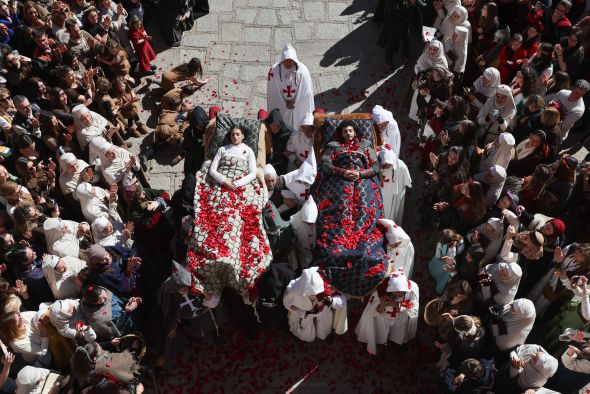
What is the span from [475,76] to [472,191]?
3668mm

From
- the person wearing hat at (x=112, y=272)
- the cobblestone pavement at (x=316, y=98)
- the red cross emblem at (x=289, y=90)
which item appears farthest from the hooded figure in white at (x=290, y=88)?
the person wearing hat at (x=112, y=272)

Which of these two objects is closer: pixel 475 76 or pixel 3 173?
pixel 3 173

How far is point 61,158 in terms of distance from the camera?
26.2 ft

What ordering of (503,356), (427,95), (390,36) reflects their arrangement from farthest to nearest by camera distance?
1. (390,36)
2. (427,95)
3. (503,356)

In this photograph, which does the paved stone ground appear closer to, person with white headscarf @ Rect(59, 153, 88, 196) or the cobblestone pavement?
the cobblestone pavement

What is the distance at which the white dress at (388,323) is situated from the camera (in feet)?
23.1

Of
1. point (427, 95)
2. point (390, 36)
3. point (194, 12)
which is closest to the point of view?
point (427, 95)

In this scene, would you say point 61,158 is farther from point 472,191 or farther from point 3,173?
point 472,191

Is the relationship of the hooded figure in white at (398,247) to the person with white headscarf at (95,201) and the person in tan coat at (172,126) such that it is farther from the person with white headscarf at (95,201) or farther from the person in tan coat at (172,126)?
the person in tan coat at (172,126)

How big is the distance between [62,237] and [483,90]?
6.60m

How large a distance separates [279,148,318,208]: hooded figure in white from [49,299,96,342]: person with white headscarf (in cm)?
323

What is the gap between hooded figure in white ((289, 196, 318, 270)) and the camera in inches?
299

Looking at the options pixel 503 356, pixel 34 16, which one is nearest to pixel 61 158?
pixel 34 16

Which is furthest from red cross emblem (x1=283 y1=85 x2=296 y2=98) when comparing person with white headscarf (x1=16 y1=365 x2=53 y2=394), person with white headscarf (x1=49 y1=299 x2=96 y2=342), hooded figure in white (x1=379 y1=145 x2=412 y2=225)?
person with white headscarf (x1=16 y1=365 x2=53 y2=394)
